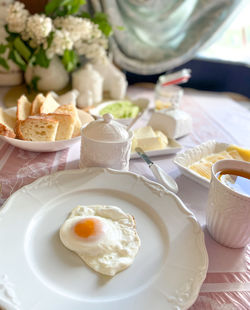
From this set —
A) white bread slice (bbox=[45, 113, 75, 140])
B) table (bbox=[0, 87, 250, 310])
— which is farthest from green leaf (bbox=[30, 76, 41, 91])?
white bread slice (bbox=[45, 113, 75, 140])

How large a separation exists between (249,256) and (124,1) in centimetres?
168

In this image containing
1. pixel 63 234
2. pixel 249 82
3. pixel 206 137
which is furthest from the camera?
pixel 249 82

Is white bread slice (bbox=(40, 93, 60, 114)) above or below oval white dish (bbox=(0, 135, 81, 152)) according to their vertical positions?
above

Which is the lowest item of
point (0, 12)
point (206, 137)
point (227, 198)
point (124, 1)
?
point (206, 137)

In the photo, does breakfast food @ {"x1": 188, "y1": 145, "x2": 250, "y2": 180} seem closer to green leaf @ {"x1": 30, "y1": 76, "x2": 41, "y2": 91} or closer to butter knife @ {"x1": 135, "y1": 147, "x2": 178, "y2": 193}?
butter knife @ {"x1": 135, "y1": 147, "x2": 178, "y2": 193}

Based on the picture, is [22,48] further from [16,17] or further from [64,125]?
[64,125]

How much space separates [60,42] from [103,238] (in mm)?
1105

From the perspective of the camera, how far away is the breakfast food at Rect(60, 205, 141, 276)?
547mm

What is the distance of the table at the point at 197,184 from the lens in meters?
0.55

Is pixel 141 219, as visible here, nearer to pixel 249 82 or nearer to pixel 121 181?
pixel 121 181

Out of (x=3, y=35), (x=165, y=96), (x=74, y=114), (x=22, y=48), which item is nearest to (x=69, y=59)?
(x=22, y=48)

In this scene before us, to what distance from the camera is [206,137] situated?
124 centimetres

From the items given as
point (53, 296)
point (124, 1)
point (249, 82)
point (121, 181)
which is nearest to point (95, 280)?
point (53, 296)

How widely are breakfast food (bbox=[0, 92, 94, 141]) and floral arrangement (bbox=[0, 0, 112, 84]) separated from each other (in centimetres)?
48
